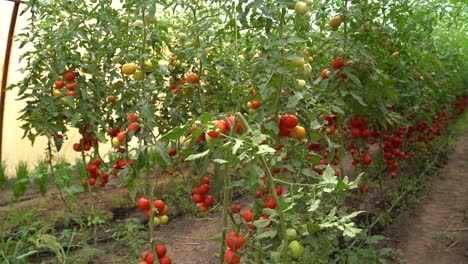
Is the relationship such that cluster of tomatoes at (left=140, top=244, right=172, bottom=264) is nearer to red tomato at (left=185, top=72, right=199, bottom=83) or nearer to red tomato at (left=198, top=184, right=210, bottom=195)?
red tomato at (left=198, top=184, right=210, bottom=195)

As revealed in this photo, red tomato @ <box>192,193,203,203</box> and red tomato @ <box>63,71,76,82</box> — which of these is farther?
red tomato @ <box>63,71,76,82</box>

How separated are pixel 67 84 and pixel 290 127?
5.65ft

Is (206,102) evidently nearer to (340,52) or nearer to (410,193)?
→ (340,52)

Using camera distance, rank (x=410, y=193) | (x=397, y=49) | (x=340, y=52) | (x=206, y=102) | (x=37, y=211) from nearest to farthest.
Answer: (x=340, y=52)
(x=206, y=102)
(x=397, y=49)
(x=37, y=211)
(x=410, y=193)

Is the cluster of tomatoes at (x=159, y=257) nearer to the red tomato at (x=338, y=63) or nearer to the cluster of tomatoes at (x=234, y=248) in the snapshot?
the cluster of tomatoes at (x=234, y=248)

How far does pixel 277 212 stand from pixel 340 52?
146cm

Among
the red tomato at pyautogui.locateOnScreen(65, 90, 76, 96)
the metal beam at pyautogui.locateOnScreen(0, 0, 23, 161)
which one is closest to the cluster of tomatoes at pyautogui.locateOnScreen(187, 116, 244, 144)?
the red tomato at pyautogui.locateOnScreen(65, 90, 76, 96)

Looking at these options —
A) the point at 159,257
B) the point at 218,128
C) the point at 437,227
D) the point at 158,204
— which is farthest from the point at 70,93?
the point at 437,227

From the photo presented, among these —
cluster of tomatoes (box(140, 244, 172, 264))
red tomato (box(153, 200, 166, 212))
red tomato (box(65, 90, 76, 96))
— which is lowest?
cluster of tomatoes (box(140, 244, 172, 264))

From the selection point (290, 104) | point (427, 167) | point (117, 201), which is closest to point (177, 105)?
point (290, 104)

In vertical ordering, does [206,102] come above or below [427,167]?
above

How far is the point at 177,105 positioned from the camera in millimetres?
2682

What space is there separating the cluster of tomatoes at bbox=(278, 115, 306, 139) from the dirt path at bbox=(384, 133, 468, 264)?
190 centimetres

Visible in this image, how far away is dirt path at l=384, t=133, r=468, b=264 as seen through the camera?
328 cm
